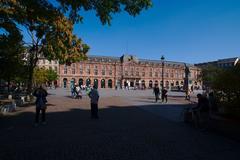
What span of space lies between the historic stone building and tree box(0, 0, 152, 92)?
7735 cm

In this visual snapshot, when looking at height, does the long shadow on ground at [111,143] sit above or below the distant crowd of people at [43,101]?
below

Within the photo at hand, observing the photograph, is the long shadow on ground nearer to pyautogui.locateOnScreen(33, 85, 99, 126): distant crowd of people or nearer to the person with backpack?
the person with backpack

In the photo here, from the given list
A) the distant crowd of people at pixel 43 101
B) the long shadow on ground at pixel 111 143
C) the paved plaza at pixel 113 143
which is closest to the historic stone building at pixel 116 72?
the distant crowd of people at pixel 43 101

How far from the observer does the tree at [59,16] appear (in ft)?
A: 25.3

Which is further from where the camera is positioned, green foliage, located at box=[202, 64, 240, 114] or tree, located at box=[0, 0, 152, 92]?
green foliage, located at box=[202, 64, 240, 114]

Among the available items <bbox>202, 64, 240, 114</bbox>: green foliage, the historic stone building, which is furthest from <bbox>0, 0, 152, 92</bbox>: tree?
the historic stone building

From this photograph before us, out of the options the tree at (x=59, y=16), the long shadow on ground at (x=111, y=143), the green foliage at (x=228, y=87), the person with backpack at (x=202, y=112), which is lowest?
the long shadow on ground at (x=111, y=143)

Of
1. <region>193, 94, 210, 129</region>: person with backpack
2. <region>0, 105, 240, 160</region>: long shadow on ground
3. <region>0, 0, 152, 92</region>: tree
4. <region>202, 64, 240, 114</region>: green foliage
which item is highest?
<region>0, 0, 152, 92</region>: tree

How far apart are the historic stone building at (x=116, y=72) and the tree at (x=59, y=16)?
3045 inches

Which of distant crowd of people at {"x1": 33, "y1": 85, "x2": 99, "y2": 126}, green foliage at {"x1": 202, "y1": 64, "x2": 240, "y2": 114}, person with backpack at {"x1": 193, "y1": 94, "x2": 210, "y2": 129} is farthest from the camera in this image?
distant crowd of people at {"x1": 33, "y1": 85, "x2": 99, "y2": 126}

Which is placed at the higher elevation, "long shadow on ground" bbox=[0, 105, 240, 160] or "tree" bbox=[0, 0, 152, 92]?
"tree" bbox=[0, 0, 152, 92]

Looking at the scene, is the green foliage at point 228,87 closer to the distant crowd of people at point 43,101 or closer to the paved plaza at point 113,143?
the paved plaza at point 113,143

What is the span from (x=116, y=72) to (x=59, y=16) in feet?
358

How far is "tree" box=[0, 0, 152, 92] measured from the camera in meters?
7.70
